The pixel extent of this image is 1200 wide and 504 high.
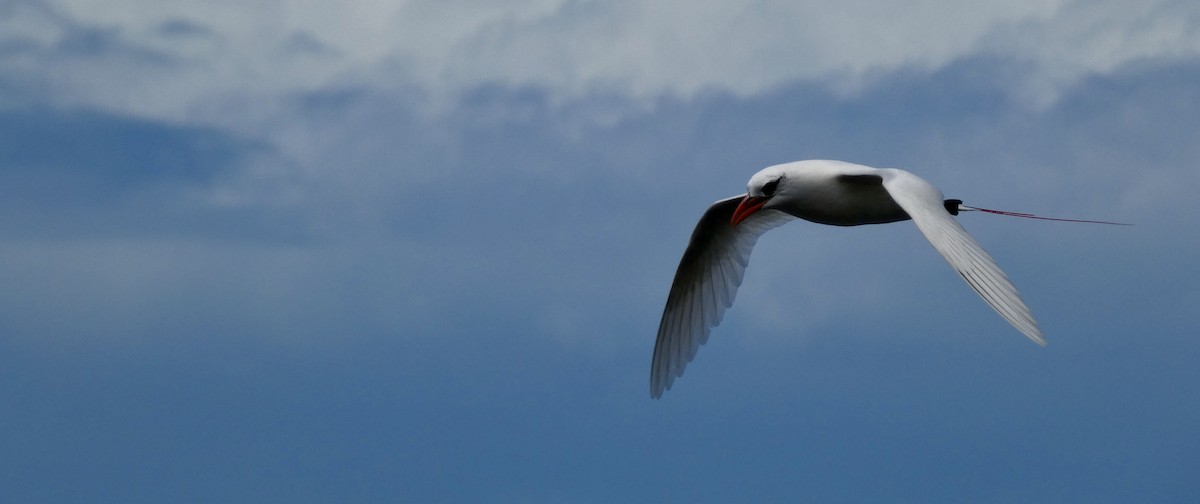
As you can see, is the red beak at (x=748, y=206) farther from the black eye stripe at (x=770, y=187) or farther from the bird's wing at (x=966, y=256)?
the bird's wing at (x=966, y=256)

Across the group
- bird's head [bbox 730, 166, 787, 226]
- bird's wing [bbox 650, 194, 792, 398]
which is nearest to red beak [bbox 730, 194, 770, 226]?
bird's head [bbox 730, 166, 787, 226]

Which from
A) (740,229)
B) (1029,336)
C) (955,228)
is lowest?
(1029,336)

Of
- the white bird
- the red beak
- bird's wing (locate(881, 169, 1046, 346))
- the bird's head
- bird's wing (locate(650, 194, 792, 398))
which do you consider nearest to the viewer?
bird's wing (locate(881, 169, 1046, 346))

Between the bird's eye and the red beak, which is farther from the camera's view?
the red beak

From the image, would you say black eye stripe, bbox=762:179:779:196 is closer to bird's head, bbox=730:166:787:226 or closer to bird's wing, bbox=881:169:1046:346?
bird's head, bbox=730:166:787:226

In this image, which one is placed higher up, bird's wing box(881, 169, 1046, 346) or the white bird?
the white bird

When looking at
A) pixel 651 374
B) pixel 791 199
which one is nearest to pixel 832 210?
pixel 791 199

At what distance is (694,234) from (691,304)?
2.93 feet

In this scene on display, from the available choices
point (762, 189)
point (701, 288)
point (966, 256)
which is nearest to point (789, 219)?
point (701, 288)

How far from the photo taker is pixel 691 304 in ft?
41.9

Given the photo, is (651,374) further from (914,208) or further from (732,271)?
(914,208)

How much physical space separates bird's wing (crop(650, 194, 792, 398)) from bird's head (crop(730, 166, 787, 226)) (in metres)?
1.59

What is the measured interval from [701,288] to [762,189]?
247 cm

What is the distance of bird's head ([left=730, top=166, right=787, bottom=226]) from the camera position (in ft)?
34.1
